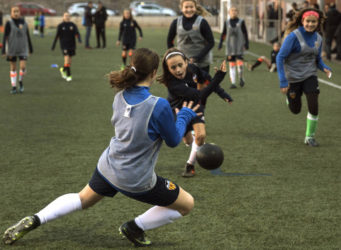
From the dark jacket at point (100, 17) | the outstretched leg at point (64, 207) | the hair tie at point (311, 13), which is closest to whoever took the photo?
the outstretched leg at point (64, 207)

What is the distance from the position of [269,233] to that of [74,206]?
67.7 inches

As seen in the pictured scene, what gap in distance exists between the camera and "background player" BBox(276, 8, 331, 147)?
8672 mm

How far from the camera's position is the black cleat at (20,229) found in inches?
192

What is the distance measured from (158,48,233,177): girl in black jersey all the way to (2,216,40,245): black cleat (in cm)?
181

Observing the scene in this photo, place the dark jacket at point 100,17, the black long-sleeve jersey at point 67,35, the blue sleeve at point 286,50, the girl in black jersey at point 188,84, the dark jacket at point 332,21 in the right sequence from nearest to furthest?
the girl in black jersey at point 188,84
the blue sleeve at point 286,50
the black long-sleeve jersey at point 67,35
the dark jacket at point 332,21
the dark jacket at point 100,17

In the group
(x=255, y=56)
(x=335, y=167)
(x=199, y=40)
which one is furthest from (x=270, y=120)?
(x=255, y=56)

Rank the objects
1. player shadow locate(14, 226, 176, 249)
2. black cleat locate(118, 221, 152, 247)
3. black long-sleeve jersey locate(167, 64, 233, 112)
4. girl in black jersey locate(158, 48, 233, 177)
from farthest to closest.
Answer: black long-sleeve jersey locate(167, 64, 233, 112) → girl in black jersey locate(158, 48, 233, 177) → player shadow locate(14, 226, 176, 249) → black cleat locate(118, 221, 152, 247)

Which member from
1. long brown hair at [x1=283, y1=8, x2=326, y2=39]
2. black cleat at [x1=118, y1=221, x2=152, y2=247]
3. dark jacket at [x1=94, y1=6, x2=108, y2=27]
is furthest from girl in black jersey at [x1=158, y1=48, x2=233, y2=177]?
dark jacket at [x1=94, y1=6, x2=108, y2=27]

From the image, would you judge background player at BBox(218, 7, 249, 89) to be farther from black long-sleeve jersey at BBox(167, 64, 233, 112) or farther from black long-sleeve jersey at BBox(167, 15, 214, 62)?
black long-sleeve jersey at BBox(167, 64, 233, 112)

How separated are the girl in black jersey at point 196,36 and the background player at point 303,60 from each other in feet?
5.55

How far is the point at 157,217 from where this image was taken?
490 cm

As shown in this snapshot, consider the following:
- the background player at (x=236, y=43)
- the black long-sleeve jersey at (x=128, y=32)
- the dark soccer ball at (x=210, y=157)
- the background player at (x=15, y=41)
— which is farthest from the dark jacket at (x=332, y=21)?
the dark soccer ball at (x=210, y=157)

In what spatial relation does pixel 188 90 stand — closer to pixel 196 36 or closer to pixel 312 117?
pixel 312 117

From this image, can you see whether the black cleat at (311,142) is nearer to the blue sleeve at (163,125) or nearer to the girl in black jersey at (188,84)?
the girl in black jersey at (188,84)
